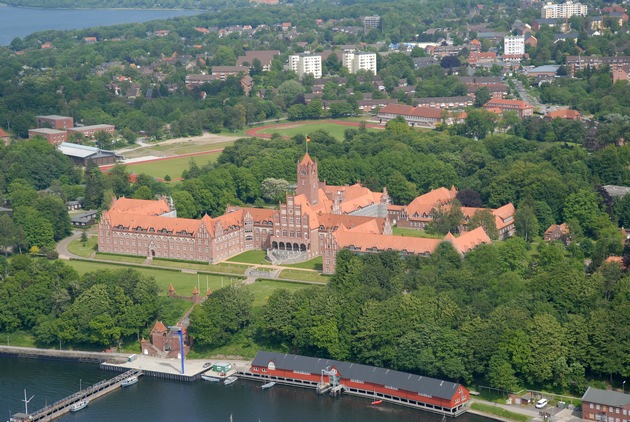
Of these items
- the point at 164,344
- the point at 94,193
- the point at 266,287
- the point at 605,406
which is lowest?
the point at 164,344

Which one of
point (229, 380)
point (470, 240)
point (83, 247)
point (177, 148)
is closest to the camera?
point (229, 380)

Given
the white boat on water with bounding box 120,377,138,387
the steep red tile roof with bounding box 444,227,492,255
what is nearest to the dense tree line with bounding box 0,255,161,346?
the white boat on water with bounding box 120,377,138,387

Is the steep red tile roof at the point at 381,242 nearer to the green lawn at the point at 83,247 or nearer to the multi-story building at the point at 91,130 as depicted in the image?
the green lawn at the point at 83,247

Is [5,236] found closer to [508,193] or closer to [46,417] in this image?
[46,417]

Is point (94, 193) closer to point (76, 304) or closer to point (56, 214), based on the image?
point (56, 214)

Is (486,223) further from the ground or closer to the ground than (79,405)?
further from the ground

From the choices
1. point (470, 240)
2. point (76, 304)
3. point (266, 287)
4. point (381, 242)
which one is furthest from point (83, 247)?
point (470, 240)

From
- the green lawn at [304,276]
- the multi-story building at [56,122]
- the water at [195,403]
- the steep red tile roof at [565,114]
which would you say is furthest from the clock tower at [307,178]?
the multi-story building at [56,122]

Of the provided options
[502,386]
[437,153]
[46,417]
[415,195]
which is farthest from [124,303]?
[437,153]
